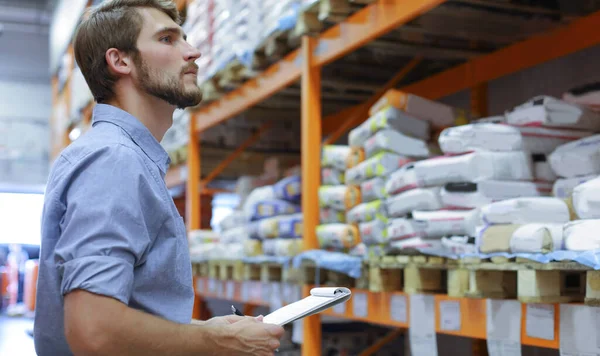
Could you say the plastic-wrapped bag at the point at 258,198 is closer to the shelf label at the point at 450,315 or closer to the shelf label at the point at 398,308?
the shelf label at the point at 398,308

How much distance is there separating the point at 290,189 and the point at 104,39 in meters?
4.16

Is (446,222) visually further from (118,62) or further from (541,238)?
(118,62)

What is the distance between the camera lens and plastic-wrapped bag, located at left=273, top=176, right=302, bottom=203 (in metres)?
6.05

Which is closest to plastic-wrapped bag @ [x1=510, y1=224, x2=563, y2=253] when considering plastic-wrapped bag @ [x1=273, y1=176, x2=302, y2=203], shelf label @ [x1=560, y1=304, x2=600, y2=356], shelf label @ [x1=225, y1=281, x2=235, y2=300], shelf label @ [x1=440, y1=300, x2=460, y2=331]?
shelf label @ [x1=560, y1=304, x2=600, y2=356]

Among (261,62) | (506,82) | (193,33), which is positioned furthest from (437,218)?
(193,33)

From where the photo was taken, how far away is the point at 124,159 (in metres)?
1.72

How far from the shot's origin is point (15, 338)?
12.2 metres

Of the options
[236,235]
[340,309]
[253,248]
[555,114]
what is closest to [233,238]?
[236,235]

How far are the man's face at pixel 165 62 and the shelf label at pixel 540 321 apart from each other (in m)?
1.69

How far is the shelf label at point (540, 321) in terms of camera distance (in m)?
3.01

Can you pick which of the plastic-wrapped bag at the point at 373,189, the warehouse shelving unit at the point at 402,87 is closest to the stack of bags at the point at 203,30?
the warehouse shelving unit at the point at 402,87

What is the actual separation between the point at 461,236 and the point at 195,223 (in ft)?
14.5

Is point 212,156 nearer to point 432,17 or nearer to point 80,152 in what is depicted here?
point 432,17

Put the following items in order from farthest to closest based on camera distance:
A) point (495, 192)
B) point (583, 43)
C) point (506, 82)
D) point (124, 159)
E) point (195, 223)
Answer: point (195, 223), point (506, 82), point (583, 43), point (495, 192), point (124, 159)
